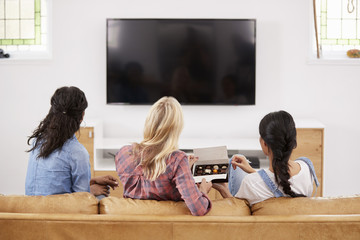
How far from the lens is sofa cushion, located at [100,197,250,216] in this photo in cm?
152

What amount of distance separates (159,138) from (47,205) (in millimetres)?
505

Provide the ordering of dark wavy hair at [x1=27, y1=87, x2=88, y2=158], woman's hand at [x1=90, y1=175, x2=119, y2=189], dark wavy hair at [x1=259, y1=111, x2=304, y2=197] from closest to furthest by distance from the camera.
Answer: dark wavy hair at [x1=259, y1=111, x2=304, y2=197] → dark wavy hair at [x1=27, y1=87, x2=88, y2=158] → woman's hand at [x1=90, y1=175, x2=119, y2=189]

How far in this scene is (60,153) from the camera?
6.68 ft

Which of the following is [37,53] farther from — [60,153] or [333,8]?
[333,8]

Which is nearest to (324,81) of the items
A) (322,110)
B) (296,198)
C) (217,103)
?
(322,110)

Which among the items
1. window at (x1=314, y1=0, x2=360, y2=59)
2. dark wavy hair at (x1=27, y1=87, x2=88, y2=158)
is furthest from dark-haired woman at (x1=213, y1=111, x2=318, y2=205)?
window at (x1=314, y1=0, x2=360, y2=59)

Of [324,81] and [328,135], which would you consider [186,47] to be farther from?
[328,135]

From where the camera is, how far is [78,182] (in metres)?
2.09

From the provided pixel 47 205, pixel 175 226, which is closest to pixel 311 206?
pixel 175 226

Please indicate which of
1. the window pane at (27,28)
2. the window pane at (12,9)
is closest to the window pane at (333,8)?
the window pane at (27,28)

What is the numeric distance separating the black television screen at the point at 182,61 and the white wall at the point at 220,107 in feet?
0.45

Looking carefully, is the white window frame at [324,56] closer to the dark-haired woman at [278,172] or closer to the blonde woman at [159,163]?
the dark-haired woman at [278,172]

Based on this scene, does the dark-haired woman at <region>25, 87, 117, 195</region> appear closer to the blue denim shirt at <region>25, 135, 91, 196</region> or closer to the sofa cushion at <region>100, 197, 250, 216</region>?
the blue denim shirt at <region>25, 135, 91, 196</region>

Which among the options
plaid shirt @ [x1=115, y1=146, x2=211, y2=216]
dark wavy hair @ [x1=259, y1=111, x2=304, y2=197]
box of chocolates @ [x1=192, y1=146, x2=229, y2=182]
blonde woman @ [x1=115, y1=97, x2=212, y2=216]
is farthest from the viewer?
box of chocolates @ [x1=192, y1=146, x2=229, y2=182]
